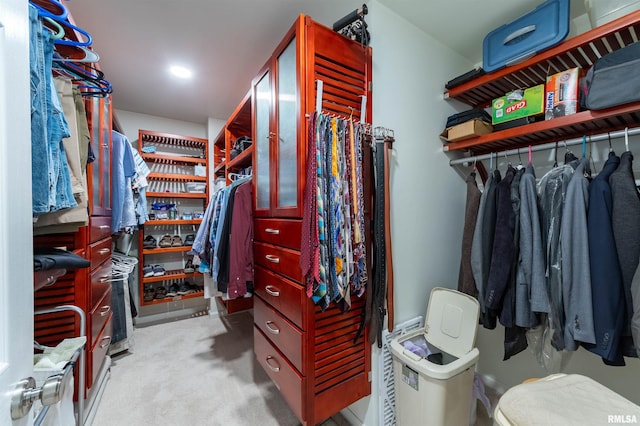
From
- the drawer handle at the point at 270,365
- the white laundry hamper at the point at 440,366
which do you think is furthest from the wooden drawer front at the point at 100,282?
the white laundry hamper at the point at 440,366

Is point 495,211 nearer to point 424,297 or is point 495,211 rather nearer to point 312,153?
point 424,297

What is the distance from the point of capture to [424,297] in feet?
5.17

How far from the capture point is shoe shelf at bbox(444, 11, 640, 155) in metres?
1.09

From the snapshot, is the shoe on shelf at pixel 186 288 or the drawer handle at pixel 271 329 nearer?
the drawer handle at pixel 271 329

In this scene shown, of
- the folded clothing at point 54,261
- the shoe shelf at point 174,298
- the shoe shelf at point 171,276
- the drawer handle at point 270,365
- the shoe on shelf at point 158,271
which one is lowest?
the shoe shelf at point 174,298

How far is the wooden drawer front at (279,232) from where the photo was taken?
1209 millimetres

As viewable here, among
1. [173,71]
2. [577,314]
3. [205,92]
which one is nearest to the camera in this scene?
[577,314]

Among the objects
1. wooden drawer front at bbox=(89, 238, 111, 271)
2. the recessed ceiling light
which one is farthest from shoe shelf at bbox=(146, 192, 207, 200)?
the recessed ceiling light

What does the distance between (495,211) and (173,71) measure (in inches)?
105

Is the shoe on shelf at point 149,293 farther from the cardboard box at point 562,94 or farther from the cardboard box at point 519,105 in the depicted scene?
the cardboard box at point 562,94

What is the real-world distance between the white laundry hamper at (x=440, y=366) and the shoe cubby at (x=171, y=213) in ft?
8.59

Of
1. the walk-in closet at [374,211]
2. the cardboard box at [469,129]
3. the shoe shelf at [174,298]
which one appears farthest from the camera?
the shoe shelf at [174,298]

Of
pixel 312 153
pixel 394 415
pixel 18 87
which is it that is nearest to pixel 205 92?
pixel 312 153

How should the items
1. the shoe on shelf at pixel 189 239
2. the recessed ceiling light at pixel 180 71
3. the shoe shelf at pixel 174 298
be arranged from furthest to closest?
the shoe on shelf at pixel 189 239 < the shoe shelf at pixel 174 298 < the recessed ceiling light at pixel 180 71
